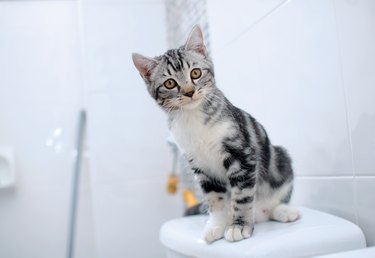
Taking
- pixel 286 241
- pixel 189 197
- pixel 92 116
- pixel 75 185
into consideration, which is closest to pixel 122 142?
pixel 92 116

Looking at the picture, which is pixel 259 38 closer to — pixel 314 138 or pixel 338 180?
pixel 314 138

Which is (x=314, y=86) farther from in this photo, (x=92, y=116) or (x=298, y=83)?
(x=92, y=116)

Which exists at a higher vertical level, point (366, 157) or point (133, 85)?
point (133, 85)

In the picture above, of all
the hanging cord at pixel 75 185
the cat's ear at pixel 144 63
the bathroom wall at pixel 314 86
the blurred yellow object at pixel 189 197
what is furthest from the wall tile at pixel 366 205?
the hanging cord at pixel 75 185

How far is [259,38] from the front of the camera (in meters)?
0.86

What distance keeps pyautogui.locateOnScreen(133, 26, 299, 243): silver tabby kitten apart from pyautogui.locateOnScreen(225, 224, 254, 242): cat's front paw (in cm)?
1

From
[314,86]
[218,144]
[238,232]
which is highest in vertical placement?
[314,86]

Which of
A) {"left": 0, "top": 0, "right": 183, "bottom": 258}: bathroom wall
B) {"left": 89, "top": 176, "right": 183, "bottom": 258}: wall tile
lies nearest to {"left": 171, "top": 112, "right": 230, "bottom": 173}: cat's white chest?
{"left": 0, "top": 0, "right": 183, "bottom": 258}: bathroom wall

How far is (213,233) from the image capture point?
64 cm

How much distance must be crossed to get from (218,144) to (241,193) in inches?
4.3

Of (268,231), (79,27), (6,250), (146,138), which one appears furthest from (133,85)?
(268,231)

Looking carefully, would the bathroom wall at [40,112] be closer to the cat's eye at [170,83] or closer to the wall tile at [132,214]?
the wall tile at [132,214]

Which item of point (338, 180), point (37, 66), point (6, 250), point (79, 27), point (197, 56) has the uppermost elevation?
point (79, 27)

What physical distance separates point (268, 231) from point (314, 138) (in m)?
0.24
